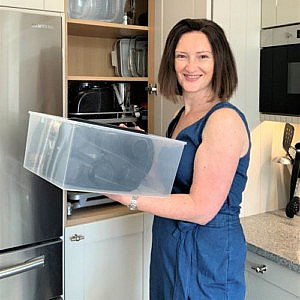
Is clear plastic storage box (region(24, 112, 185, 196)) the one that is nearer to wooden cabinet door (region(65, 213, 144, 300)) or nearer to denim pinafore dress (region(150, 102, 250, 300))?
denim pinafore dress (region(150, 102, 250, 300))

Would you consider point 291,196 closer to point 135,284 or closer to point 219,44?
point 135,284

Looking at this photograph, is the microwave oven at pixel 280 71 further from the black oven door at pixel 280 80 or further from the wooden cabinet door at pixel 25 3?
the wooden cabinet door at pixel 25 3

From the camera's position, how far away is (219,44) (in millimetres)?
1314

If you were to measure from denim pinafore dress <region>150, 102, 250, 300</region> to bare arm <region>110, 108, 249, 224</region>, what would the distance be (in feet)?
0.23

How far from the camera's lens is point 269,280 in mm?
1633

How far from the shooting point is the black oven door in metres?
1.77

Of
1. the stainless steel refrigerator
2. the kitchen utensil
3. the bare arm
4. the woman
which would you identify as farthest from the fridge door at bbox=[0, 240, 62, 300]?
the kitchen utensil

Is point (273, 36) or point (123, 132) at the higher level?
point (273, 36)

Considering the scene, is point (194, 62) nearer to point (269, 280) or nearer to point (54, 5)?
point (54, 5)

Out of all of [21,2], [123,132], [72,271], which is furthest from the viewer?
[72,271]

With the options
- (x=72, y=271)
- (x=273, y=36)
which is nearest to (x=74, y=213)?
(x=72, y=271)

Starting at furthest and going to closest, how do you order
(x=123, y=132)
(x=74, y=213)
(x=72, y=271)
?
(x=74, y=213) → (x=72, y=271) → (x=123, y=132)

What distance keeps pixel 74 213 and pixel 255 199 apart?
2.66 ft

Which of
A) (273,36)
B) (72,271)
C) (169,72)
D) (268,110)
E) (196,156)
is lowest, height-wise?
(72,271)
